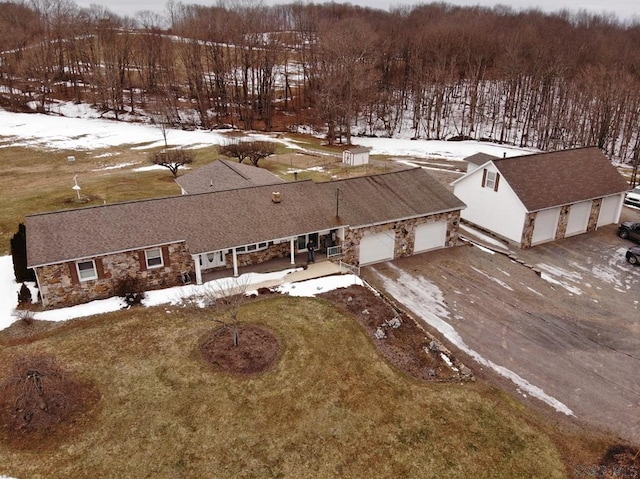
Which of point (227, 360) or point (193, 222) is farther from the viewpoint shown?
point (193, 222)

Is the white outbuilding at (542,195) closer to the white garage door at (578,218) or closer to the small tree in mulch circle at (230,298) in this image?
the white garage door at (578,218)

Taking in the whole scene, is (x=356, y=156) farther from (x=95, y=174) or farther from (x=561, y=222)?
(x=95, y=174)

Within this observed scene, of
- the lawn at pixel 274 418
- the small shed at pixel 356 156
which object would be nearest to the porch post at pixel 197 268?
the lawn at pixel 274 418

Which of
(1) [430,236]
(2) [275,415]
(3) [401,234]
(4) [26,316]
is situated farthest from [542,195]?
(4) [26,316]

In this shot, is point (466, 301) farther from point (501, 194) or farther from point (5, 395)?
point (5, 395)

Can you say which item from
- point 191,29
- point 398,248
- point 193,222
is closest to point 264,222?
point 193,222

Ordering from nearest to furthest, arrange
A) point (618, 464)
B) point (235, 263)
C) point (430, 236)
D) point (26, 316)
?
1. point (618, 464)
2. point (26, 316)
3. point (235, 263)
4. point (430, 236)
